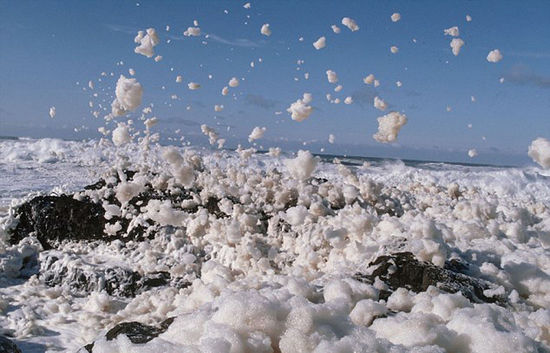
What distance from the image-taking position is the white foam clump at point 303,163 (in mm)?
4293

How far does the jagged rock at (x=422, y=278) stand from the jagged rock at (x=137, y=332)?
42.0 inches

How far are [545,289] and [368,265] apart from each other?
0.91 metres

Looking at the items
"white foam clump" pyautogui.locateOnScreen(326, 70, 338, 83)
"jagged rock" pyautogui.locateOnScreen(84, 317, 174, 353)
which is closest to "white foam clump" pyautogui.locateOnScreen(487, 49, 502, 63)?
"white foam clump" pyautogui.locateOnScreen(326, 70, 338, 83)

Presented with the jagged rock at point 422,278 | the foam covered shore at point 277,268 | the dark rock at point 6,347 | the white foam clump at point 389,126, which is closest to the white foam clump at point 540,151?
the foam covered shore at point 277,268

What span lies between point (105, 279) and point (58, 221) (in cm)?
118

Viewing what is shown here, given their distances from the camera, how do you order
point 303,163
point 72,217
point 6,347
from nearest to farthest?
point 6,347 → point 303,163 → point 72,217

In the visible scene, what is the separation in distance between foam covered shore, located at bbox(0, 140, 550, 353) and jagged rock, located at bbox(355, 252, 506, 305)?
0.5 inches

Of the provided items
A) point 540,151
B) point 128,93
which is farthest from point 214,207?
point 540,151

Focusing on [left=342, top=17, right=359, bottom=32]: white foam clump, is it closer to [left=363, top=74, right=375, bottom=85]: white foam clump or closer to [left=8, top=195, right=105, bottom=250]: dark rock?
[left=363, top=74, right=375, bottom=85]: white foam clump

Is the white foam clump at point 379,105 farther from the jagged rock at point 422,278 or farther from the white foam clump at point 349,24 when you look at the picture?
the jagged rock at point 422,278

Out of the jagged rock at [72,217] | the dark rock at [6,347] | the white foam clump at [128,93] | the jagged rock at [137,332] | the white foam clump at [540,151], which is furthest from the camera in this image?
the jagged rock at [72,217]

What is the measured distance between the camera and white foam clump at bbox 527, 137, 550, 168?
12.4 ft

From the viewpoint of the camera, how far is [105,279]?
4391mm

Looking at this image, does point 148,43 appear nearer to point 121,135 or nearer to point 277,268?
point 121,135
